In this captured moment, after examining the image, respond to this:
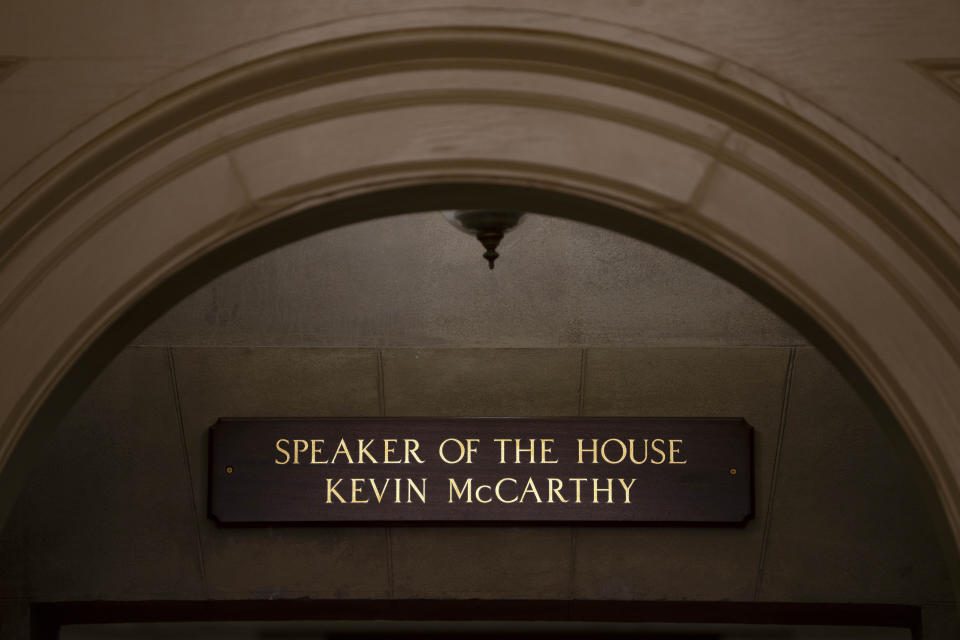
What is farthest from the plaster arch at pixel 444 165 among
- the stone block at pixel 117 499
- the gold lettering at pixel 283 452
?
the stone block at pixel 117 499

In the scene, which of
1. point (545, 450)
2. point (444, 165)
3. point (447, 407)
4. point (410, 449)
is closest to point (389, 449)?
point (410, 449)

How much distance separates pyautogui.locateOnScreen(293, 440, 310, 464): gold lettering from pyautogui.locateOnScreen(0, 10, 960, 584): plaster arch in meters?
2.89

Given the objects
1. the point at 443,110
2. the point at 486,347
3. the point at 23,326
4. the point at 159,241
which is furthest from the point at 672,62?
the point at 486,347

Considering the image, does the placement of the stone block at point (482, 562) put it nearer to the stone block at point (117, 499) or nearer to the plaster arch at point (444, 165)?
the stone block at point (117, 499)

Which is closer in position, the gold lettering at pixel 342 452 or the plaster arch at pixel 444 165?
the plaster arch at pixel 444 165

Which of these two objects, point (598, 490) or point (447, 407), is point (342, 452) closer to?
point (447, 407)

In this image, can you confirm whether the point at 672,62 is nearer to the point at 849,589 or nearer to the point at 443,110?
the point at 443,110

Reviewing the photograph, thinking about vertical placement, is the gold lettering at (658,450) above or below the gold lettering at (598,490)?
above

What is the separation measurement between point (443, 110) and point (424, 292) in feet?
9.78

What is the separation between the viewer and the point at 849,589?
4.41 meters

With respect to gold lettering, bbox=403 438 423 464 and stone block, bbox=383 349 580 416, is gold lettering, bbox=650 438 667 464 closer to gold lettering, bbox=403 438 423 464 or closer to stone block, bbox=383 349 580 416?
stone block, bbox=383 349 580 416

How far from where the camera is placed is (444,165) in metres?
1.53

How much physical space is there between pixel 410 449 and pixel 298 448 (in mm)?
451

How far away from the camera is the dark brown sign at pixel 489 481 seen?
4.42m
